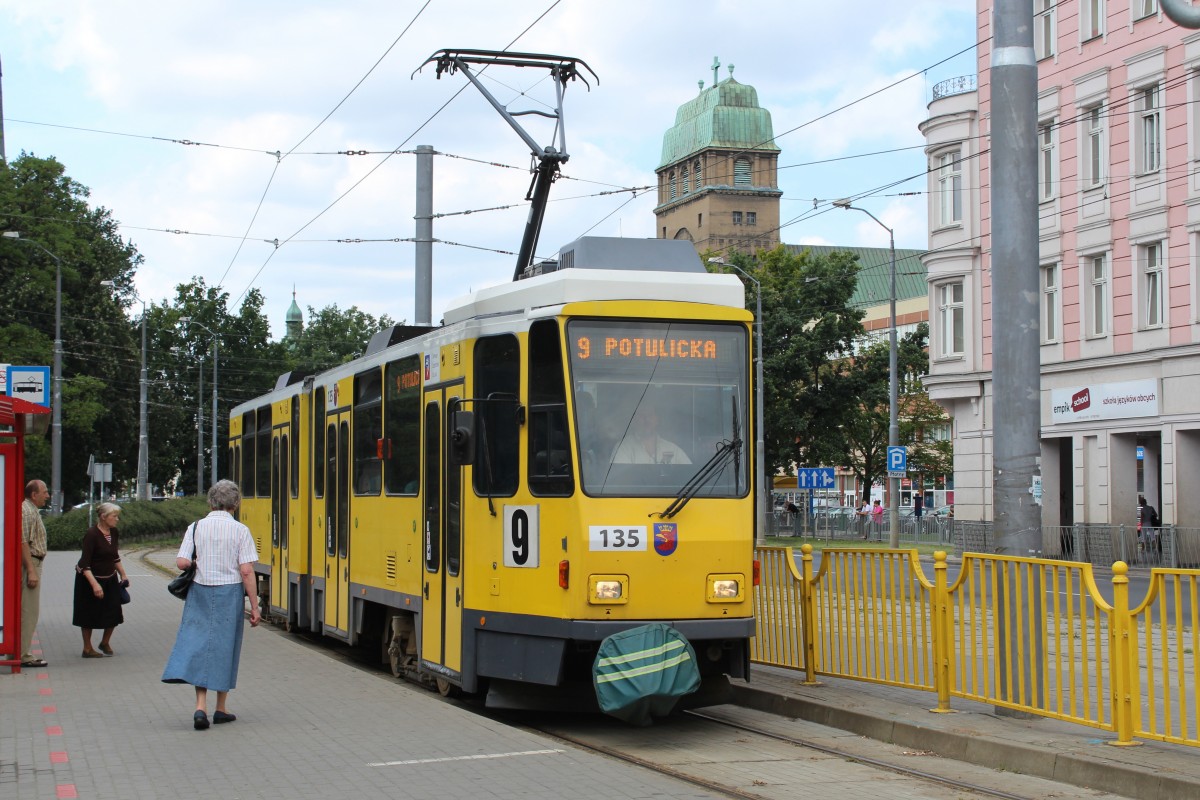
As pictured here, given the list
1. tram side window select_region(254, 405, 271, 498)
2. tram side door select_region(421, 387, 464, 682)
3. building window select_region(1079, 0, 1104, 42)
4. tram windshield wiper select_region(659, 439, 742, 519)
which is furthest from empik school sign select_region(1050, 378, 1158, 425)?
tram windshield wiper select_region(659, 439, 742, 519)

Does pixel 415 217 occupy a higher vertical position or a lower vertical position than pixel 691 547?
higher

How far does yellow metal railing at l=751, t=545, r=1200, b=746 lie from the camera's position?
8.55 meters

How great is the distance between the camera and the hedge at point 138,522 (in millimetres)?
44531

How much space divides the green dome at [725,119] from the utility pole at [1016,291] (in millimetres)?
124995

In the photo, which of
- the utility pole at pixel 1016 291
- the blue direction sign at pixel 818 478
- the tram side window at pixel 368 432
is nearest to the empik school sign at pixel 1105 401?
the blue direction sign at pixel 818 478

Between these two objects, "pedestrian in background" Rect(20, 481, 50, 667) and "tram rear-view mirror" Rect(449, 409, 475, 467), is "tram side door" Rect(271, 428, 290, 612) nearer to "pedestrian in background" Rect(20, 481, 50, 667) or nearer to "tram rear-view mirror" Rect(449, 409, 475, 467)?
"pedestrian in background" Rect(20, 481, 50, 667)

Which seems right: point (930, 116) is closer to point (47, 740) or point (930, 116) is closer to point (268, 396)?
point (268, 396)

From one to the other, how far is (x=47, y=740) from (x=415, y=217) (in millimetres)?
13463

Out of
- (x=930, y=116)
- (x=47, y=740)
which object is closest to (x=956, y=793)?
(x=47, y=740)

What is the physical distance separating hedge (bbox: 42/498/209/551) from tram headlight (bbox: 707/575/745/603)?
3493cm

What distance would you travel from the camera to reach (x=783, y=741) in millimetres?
10281

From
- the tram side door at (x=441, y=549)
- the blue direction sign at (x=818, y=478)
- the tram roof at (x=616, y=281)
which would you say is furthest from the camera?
the blue direction sign at (x=818, y=478)

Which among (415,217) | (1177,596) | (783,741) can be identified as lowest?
(783,741)

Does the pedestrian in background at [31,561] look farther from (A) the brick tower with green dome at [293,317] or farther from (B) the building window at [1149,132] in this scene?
(A) the brick tower with green dome at [293,317]
